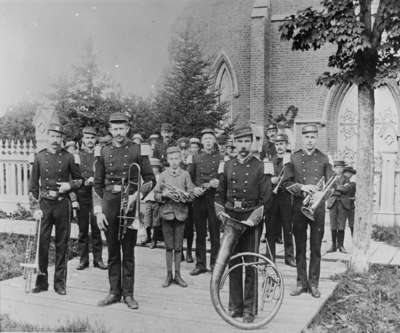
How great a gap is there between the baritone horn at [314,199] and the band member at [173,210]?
59.9 inches

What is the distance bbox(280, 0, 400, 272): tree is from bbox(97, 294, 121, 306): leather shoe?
3.26m

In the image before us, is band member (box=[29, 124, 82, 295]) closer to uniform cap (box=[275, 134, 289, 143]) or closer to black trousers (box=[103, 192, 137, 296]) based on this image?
black trousers (box=[103, 192, 137, 296])

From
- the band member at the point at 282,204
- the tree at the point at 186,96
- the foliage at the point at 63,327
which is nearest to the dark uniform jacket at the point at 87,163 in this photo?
the band member at the point at 282,204

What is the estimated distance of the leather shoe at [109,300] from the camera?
16.6 feet

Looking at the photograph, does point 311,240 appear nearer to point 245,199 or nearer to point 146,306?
point 245,199

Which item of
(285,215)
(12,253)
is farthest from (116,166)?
(12,253)

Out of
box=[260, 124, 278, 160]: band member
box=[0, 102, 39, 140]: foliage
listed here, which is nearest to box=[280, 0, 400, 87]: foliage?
box=[260, 124, 278, 160]: band member

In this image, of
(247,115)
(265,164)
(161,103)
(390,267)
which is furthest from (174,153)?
(247,115)

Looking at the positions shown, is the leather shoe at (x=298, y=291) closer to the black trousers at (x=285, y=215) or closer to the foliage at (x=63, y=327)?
the black trousers at (x=285, y=215)

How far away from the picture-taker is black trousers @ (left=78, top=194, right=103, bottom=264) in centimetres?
682

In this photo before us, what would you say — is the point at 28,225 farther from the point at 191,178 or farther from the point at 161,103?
the point at 191,178

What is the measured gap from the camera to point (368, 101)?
6578 millimetres

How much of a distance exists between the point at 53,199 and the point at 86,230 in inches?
56.7

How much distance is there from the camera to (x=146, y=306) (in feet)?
16.7
